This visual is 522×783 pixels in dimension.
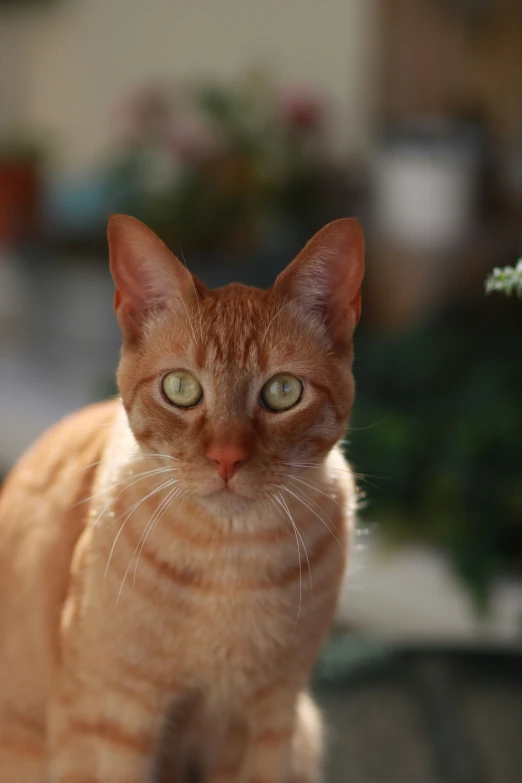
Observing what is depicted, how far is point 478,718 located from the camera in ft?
5.46

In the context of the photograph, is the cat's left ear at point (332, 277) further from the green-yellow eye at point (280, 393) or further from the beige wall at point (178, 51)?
the beige wall at point (178, 51)

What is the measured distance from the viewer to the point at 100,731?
35.9 inches

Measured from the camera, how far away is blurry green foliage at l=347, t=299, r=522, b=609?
169 centimetres

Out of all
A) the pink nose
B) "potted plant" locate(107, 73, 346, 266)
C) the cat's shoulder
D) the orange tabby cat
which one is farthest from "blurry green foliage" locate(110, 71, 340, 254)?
the pink nose

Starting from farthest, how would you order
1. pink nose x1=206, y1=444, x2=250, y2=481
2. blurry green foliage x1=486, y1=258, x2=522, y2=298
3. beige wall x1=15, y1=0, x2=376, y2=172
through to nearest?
beige wall x1=15, y1=0, x2=376, y2=172 → pink nose x1=206, y1=444, x2=250, y2=481 → blurry green foliage x1=486, y1=258, x2=522, y2=298

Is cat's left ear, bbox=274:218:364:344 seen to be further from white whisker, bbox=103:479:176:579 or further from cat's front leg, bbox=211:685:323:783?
cat's front leg, bbox=211:685:323:783

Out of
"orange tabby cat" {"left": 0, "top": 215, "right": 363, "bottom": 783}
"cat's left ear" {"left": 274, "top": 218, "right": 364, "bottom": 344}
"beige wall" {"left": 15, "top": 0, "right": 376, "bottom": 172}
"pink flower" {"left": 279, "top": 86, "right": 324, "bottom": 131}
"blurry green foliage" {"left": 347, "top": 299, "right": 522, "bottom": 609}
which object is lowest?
"blurry green foliage" {"left": 347, "top": 299, "right": 522, "bottom": 609}

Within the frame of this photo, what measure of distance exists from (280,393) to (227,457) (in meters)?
0.09

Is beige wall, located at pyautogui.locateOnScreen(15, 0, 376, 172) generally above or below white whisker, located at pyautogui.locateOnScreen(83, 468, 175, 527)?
above

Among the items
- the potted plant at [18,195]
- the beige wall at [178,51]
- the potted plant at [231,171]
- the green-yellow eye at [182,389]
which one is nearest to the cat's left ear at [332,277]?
the green-yellow eye at [182,389]

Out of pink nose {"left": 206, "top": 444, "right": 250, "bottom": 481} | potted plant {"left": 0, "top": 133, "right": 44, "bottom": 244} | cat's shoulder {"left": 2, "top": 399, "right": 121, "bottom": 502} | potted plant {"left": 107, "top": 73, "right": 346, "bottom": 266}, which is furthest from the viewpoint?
potted plant {"left": 0, "top": 133, "right": 44, "bottom": 244}

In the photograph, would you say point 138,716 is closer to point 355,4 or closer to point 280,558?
point 280,558

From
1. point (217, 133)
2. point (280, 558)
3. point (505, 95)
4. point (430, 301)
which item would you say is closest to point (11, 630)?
point (280, 558)

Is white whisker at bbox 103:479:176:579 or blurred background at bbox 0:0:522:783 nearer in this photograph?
white whisker at bbox 103:479:176:579
